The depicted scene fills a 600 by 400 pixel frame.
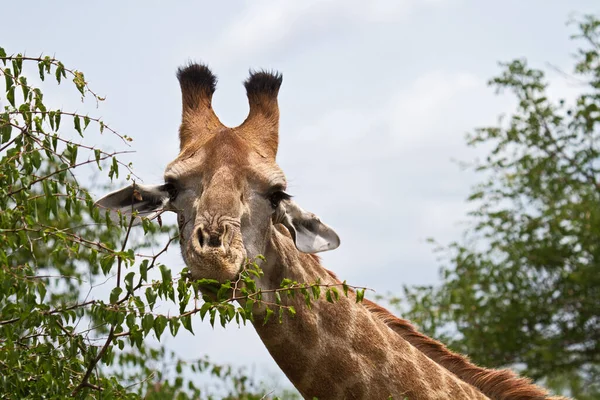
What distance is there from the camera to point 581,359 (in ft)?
47.8

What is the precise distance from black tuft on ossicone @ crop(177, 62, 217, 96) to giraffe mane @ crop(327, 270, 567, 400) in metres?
1.29

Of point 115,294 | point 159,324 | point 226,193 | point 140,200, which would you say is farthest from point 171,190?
point 159,324

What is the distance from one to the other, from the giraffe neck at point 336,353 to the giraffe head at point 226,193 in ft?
0.64

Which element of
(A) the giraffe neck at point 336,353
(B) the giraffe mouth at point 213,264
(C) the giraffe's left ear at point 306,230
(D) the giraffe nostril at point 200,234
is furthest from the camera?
(C) the giraffe's left ear at point 306,230

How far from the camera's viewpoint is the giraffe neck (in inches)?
198

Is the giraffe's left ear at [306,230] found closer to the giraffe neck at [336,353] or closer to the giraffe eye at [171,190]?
the giraffe neck at [336,353]

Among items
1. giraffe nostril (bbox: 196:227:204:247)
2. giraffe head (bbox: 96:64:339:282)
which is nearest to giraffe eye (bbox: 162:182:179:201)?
giraffe head (bbox: 96:64:339:282)

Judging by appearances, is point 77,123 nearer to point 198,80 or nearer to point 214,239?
point 214,239

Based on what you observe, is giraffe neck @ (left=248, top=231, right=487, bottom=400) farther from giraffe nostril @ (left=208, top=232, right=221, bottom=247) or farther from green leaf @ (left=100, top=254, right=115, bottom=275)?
green leaf @ (left=100, top=254, right=115, bottom=275)

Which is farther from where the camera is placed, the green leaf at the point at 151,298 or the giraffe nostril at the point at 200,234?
the giraffe nostril at the point at 200,234

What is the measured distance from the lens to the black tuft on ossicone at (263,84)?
18.9ft

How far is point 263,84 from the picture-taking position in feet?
18.9

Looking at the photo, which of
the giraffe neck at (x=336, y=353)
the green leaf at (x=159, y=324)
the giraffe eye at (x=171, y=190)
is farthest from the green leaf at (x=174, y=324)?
the giraffe eye at (x=171, y=190)

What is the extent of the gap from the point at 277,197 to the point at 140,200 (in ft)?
2.44
